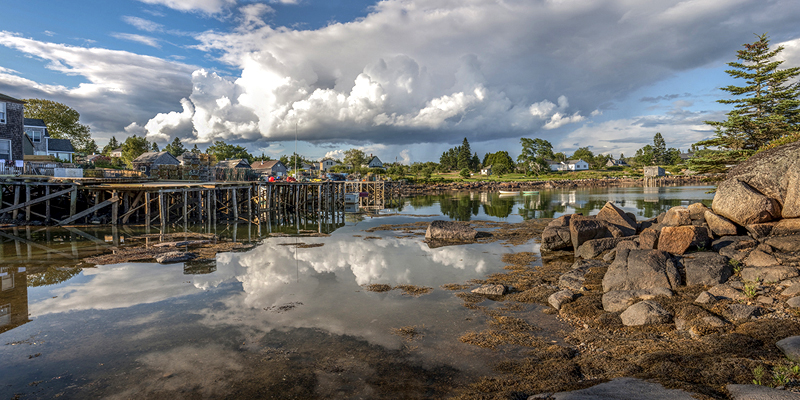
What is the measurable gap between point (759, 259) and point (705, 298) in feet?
10.9

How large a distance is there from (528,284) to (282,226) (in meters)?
21.8

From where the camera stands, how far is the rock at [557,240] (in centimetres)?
1802

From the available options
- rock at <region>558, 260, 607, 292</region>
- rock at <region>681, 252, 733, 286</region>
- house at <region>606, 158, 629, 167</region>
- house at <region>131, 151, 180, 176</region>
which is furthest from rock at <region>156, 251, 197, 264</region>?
house at <region>606, 158, 629, 167</region>

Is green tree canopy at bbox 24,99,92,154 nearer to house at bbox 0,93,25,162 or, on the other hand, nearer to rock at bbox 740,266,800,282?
house at bbox 0,93,25,162

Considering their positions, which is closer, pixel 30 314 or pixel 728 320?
pixel 728 320

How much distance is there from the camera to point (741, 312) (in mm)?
7902

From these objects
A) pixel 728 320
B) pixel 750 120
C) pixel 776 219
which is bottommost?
pixel 728 320

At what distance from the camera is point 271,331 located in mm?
8961

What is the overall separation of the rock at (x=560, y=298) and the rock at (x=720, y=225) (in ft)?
25.3

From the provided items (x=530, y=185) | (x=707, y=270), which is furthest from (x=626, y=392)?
(x=530, y=185)

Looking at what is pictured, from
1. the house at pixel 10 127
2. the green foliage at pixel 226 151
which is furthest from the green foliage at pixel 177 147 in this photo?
the house at pixel 10 127

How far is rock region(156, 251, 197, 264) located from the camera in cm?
1591

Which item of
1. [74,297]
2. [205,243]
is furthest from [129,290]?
[205,243]

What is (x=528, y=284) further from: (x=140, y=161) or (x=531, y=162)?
(x=531, y=162)
